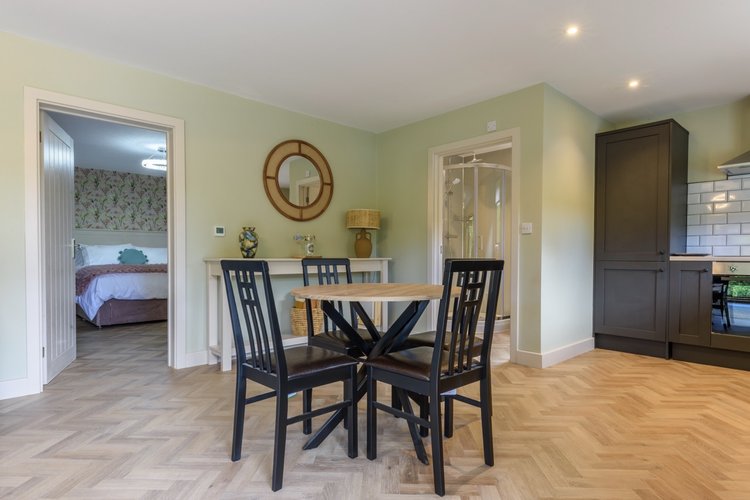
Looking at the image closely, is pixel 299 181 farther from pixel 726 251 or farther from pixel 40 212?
pixel 726 251

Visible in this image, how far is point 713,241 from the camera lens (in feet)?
12.5

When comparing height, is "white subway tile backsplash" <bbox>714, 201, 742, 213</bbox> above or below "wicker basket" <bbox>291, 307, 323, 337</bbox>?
above

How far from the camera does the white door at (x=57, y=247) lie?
2.90 metres

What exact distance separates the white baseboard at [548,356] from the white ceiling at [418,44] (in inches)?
88.7

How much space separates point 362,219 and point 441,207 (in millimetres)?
852

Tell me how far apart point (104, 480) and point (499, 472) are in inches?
65.9

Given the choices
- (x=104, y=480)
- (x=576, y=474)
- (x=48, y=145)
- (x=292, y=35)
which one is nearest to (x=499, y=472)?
(x=576, y=474)

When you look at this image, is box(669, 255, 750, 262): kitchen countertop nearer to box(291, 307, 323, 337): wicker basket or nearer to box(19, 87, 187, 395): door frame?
box(291, 307, 323, 337): wicker basket

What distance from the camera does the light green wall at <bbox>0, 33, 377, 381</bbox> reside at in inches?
103

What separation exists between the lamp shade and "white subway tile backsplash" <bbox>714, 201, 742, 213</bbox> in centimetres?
327

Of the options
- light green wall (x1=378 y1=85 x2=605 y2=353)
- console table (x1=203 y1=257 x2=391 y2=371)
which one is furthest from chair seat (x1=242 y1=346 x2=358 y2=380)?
light green wall (x1=378 y1=85 x2=605 y2=353)

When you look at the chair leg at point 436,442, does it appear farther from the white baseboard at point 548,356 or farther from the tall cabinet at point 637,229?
the tall cabinet at point 637,229

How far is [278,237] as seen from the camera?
3926 mm

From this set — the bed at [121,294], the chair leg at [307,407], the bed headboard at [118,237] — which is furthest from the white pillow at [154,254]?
the chair leg at [307,407]
